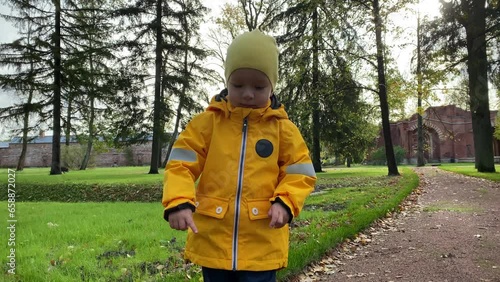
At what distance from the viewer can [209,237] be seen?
6.60 feet

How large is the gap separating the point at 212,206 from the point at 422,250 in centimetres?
386

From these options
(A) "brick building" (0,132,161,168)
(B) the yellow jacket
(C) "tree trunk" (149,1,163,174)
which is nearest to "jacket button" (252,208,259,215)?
(B) the yellow jacket

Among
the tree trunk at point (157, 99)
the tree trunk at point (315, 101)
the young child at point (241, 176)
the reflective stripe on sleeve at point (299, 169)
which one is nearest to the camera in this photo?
the young child at point (241, 176)

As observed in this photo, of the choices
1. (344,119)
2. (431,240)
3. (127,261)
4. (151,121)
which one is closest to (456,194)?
(431,240)

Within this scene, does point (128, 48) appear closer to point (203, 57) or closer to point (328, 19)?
point (203, 57)

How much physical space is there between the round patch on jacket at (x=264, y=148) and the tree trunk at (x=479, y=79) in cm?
1641

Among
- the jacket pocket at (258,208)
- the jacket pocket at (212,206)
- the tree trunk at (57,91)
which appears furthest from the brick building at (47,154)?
the jacket pocket at (258,208)

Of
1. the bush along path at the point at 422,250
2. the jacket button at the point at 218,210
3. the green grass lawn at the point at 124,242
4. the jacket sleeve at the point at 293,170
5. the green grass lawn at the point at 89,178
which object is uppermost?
the jacket sleeve at the point at 293,170

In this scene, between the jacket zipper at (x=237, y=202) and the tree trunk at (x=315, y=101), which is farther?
the tree trunk at (x=315, y=101)

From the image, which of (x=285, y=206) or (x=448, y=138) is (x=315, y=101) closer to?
(x=285, y=206)

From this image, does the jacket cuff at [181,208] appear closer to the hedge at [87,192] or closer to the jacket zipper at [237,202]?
the jacket zipper at [237,202]

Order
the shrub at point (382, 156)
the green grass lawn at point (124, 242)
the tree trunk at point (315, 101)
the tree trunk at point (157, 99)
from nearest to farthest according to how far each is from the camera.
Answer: the green grass lawn at point (124, 242), the tree trunk at point (315, 101), the tree trunk at point (157, 99), the shrub at point (382, 156)

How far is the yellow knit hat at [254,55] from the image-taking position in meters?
2.10

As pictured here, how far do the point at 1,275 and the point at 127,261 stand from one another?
1.12 m
